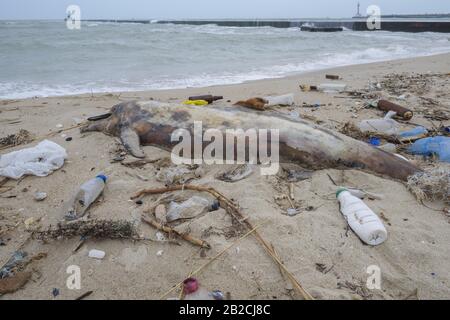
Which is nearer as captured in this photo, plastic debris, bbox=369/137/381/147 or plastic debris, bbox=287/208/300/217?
plastic debris, bbox=287/208/300/217

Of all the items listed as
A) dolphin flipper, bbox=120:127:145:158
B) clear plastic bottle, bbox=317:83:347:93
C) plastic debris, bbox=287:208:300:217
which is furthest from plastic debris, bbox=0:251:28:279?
clear plastic bottle, bbox=317:83:347:93

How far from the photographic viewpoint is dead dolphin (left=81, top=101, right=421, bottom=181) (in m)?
3.54

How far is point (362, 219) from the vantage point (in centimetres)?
261

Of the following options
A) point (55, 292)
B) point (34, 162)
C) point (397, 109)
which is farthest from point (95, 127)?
point (397, 109)

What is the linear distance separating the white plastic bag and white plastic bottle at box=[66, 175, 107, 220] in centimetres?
87

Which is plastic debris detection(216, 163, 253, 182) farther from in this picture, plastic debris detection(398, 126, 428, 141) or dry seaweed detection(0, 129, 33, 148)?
dry seaweed detection(0, 129, 33, 148)

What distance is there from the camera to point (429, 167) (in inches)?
145

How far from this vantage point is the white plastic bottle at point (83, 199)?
2863 mm

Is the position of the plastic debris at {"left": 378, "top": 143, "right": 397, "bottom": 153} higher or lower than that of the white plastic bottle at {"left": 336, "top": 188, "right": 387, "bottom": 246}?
higher

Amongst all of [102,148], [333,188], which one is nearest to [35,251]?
[102,148]

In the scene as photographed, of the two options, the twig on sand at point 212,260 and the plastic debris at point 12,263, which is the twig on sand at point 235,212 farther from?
the plastic debris at point 12,263
